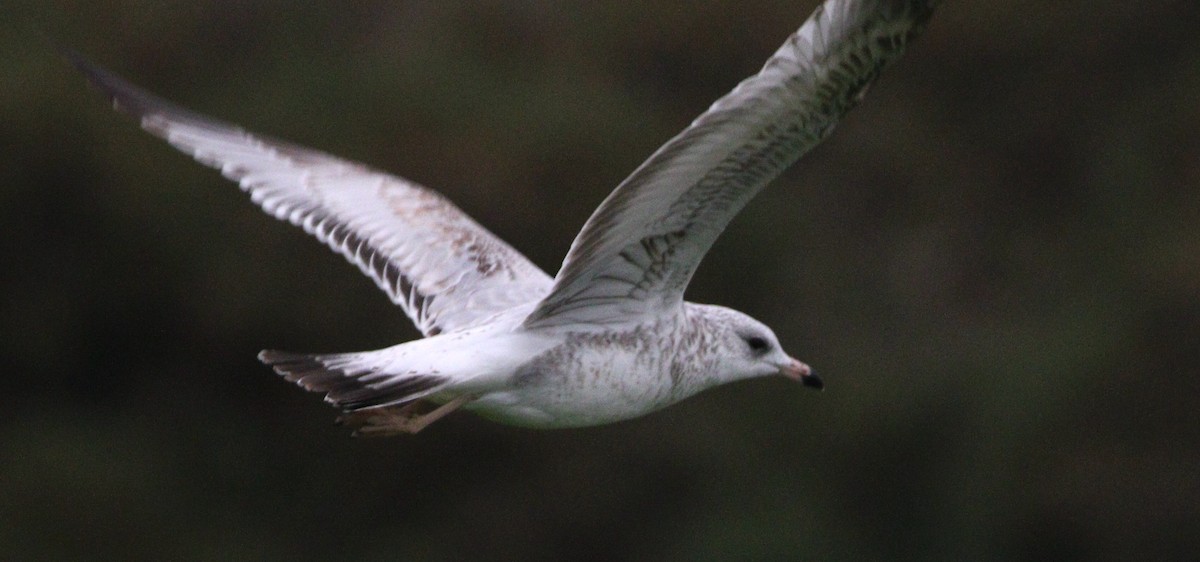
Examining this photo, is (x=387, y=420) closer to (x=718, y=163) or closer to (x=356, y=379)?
(x=356, y=379)

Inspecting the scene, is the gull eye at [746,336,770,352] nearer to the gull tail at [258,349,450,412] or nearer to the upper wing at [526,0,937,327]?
the upper wing at [526,0,937,327]

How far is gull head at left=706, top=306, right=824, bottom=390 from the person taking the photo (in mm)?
5887

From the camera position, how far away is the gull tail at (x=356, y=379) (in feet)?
16.9

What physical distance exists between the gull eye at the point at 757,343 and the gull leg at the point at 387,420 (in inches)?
39.6

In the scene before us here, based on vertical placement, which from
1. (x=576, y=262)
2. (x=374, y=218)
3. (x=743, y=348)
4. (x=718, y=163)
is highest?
(x=718, y=163)

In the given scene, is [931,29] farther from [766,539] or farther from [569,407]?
[569,407]

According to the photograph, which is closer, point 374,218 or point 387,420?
point 387,420

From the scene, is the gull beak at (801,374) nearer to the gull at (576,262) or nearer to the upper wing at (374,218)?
the gull at (576,262)

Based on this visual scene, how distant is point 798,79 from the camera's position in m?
4.60

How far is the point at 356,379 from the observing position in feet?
17.1

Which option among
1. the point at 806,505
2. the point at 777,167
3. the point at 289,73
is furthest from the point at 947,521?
the point at 777,167

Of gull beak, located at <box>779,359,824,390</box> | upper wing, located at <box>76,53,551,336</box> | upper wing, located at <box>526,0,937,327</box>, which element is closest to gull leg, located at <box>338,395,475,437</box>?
upper wing, located at <box>526,0,937,327</box>

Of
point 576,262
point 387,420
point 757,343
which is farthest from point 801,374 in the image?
point 387,420

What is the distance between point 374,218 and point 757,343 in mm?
1534
